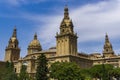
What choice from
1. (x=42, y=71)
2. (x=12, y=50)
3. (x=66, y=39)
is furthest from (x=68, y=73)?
(x=12, y=50)

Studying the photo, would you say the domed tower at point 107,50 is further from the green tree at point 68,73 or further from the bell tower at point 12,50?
the green tree at point 68,73

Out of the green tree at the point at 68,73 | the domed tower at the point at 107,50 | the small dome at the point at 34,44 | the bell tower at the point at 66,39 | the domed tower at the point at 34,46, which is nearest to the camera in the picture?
the green tree at the point at 68,73

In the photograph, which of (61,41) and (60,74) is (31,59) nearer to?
(61,41)

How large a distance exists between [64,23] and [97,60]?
25.4 meters

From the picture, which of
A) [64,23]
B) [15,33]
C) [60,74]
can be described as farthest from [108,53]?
[60,74]

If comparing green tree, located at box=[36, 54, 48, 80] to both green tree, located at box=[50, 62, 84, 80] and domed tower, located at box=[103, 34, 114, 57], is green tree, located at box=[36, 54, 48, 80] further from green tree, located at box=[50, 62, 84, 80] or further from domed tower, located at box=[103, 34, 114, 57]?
domed tower, located at box=[103, 34, 114, 57]

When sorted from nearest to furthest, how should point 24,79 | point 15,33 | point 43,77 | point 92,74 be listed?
1. point 43,77
2. point 24,79
3. point 92,74
4. point 15,33

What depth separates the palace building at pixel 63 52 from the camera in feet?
357

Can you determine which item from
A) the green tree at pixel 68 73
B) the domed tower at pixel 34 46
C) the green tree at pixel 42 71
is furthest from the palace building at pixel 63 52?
the green tree at pixel 42 71

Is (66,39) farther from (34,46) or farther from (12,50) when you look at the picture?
(12,50)

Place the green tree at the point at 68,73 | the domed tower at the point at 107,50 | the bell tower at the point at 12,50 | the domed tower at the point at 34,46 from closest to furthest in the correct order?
the green tree at the point at 68,73 → the domed tower at the point at 34,46 → the domed tower at the point at 107,50 → the bell tower at the point at 12,50

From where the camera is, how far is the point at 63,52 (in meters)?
108

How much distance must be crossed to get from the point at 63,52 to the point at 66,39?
5681 millimetres

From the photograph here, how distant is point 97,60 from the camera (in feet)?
405
